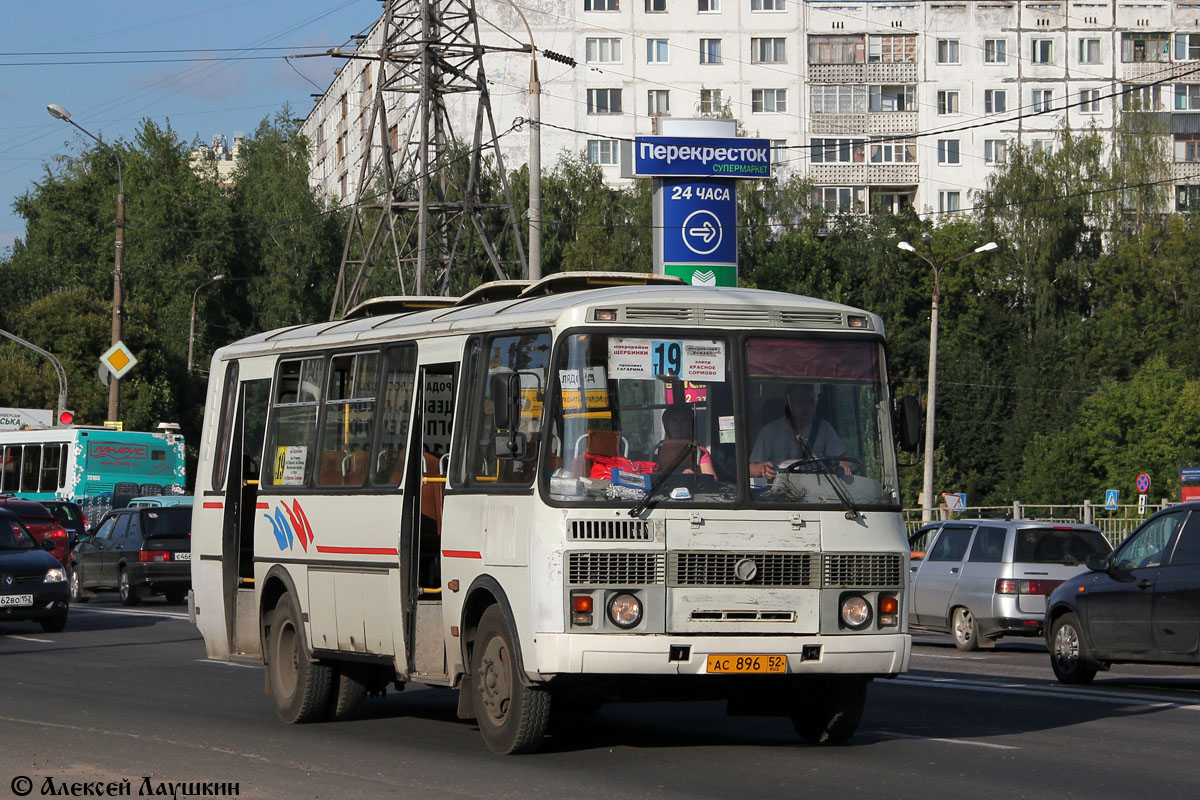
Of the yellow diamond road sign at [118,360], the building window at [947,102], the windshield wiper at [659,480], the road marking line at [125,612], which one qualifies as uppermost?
the building window at [947,102]

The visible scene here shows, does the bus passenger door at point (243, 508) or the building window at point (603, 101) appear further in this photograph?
the building window at point (603, 101)

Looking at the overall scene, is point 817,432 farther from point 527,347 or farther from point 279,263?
point 279,263

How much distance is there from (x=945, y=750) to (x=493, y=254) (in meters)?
→ 31.1

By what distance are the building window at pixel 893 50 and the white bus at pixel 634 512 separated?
78318 mm

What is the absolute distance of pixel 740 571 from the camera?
10.4m

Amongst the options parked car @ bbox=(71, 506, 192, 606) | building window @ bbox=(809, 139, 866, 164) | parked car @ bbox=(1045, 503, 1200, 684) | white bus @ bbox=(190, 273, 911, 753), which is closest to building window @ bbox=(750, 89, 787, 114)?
building window @ bbox=(809, 139, 866, 164)

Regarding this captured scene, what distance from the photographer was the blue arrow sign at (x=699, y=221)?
35.1 meters

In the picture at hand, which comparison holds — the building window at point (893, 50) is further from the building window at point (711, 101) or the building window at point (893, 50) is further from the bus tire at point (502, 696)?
the bus tire at point (502, 696)

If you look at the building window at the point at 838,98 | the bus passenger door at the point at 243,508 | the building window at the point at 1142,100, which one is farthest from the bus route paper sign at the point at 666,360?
the building window at the point at 838,98

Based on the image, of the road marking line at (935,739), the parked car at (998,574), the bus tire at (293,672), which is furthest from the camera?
the parked car at (998,574)

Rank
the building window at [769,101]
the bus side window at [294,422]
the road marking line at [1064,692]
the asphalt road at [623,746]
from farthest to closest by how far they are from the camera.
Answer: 1. the building window at [769,101]
2. the road marking line at [1064,692]
3. the bus side window at [294,422]
4. the asphalt road at [623,746]

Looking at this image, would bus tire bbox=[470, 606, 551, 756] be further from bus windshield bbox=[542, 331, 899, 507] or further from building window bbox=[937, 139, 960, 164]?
building window bbox=[937, 139, 960, 164]

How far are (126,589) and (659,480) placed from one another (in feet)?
78.5

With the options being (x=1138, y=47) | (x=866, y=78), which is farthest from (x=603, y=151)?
(x=1138, y=47)
